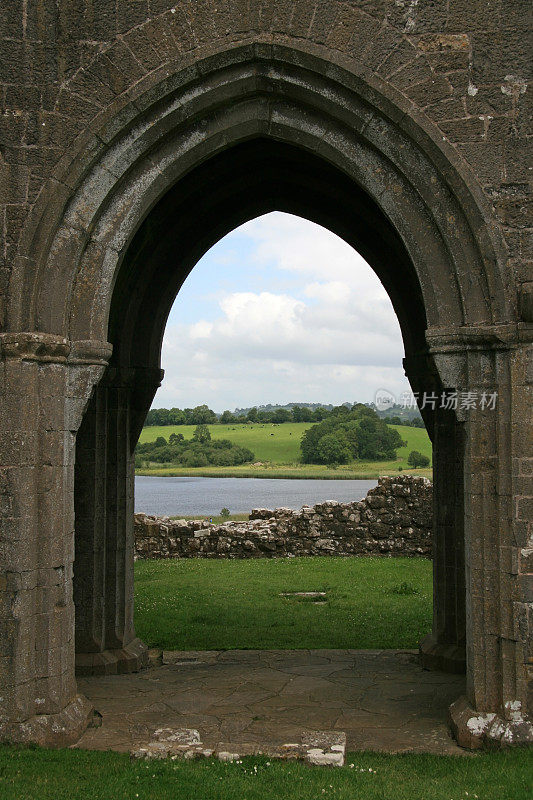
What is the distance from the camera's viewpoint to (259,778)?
4.65 meters

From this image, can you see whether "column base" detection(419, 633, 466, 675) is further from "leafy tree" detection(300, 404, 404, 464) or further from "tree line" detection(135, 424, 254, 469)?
"tree line" detection(135, 424, 254, 469)

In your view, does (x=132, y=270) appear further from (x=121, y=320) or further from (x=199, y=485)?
(x=199, y=485)

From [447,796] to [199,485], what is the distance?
106 feet

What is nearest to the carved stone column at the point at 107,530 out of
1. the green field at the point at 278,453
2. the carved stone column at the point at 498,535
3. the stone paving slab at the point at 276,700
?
the stone paving slab at the point at 276,700

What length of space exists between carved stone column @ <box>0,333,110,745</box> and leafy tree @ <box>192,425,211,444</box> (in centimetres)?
3630

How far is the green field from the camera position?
29.2 m

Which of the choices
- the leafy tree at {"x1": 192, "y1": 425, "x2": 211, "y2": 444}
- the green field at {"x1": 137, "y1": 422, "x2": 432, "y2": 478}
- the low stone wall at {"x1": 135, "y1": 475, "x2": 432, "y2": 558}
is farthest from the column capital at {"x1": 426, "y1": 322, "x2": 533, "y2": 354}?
the leafy tree at {"x1": 192, "y1": 425, "x2": 211, "y2": 444}

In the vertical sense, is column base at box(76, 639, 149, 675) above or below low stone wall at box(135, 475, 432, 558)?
below

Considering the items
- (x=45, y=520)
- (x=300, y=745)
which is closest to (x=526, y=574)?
(x=300, y=745)

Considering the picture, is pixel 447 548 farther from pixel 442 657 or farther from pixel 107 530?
pixel 107 530

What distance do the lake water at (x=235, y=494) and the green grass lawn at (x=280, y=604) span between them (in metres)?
7.10

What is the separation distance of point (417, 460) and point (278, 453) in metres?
11.5

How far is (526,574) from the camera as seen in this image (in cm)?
501

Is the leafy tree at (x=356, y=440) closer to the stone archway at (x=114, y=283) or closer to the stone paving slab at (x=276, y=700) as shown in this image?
the stone paving slab at (x=276, y=700)
